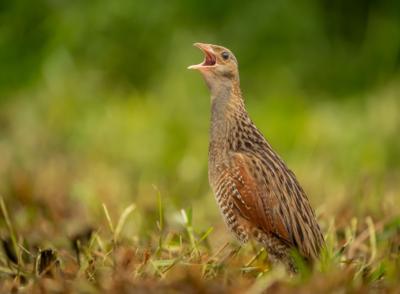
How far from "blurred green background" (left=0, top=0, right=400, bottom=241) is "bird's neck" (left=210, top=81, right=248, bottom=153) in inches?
49.5

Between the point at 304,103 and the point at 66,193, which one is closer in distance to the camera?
the point at 66,193

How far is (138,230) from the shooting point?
5.58 meters

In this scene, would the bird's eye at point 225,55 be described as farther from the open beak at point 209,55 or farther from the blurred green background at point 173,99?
the blurred green background at point 173,99

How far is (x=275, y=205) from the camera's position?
4441 millimetres

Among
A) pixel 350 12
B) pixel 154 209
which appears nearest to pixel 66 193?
pixel 154 209

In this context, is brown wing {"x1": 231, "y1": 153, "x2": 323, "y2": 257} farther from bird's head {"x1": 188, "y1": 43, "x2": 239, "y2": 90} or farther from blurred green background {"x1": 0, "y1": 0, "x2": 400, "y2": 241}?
blurred green background {"x1": 0, "y1": 0, "x2": 400, "y2": 241}

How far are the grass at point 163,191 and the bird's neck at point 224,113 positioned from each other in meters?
0.43

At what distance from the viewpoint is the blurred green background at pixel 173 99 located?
6.95 meters

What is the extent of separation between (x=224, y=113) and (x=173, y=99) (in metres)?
4.24

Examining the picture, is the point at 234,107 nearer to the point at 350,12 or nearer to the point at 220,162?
the point at 220,162

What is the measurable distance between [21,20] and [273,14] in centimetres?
244

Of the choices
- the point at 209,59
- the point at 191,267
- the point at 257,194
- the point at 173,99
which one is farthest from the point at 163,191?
the point at 191,267

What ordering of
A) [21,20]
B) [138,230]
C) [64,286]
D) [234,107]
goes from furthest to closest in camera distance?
[21,20] → [138,230] → [234,107] → [64,286]

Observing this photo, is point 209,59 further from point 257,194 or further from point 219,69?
point 257,194
